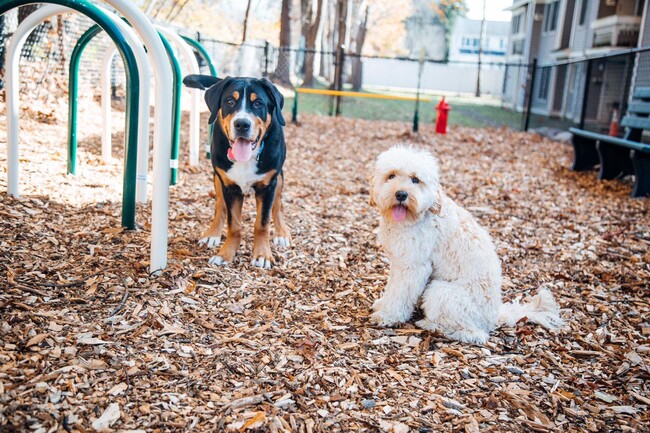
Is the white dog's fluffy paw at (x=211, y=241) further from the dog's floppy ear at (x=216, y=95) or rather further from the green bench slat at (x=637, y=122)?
the green bench slat at (x=637, y=122)

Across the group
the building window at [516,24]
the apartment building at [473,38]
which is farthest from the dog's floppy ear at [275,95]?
the apartment building at [473,38]

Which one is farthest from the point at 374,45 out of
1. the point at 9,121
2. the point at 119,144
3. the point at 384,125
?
the point at 9,121

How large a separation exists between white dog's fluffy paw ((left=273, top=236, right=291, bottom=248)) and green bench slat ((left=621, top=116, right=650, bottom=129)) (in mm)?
5994

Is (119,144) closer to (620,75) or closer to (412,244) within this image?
(412,244)

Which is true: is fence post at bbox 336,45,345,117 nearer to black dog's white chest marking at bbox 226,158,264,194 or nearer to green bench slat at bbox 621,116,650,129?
green bench slat at bbox 621,116,650,129

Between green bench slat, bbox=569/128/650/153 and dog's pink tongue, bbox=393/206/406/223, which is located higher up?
green bench slat, bbox=569/128/650/153

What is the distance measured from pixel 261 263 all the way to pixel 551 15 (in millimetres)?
30252

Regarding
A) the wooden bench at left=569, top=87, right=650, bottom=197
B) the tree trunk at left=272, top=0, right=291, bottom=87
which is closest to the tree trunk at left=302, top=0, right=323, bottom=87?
the tree trunk at left=272, top=0, right=291, bottom=87

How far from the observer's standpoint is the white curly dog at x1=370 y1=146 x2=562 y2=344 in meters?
3.39

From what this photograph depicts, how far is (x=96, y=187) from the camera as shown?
5.67m

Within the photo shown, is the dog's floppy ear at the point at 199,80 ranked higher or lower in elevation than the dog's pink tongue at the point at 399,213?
higher

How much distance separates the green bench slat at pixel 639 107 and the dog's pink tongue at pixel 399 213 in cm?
664

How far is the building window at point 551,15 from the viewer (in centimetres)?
2920

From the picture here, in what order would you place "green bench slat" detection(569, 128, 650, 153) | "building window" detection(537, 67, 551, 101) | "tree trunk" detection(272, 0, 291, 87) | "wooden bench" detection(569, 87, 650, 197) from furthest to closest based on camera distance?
"building window" detection(537, 67, 551, 101)
"tree trunk" detection(272, 0, 291, 87)
"wooden bench" detection(569, 87, 650, 197)
"green bench slat" detection(569, 128, 650, 153)
